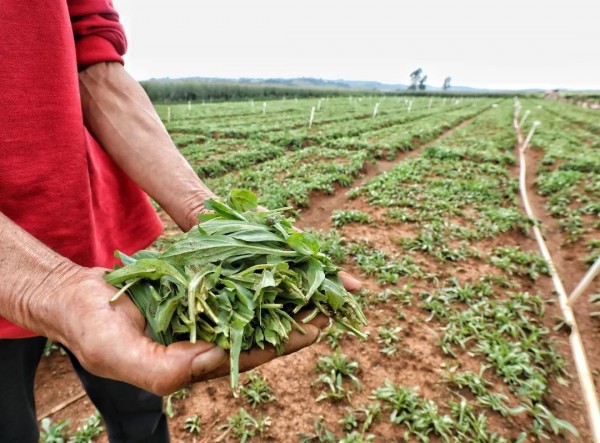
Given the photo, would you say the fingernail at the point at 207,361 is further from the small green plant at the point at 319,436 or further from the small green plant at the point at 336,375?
the small green plant at the point at 336,375

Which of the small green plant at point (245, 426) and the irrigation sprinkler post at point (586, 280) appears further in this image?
the irrigation sprinkler post at point (586, 280)

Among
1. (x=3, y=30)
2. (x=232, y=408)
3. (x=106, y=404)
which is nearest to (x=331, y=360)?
(x=232, y=408)

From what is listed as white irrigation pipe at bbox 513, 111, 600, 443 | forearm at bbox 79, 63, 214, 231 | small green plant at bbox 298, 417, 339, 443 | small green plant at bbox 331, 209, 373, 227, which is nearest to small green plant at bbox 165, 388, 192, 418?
small green plant at bbox 298, 417, 339, 443

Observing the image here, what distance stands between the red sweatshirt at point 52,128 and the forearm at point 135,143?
0.08m

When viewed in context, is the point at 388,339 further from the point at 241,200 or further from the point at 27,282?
the point at 27,282

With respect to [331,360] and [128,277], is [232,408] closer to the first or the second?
[331,360]

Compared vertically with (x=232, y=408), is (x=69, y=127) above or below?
above

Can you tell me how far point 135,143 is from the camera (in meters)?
1.69

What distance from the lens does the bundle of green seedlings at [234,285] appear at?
3.64 ft

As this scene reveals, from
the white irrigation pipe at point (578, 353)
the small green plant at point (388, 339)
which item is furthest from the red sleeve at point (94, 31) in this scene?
the white irrigation pipe at point (578, 353)

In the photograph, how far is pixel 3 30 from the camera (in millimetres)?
1193

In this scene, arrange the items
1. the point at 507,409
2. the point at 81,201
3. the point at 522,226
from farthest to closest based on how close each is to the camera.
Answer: the point at 522,226 → the point at 507,409 → the point at 81,201

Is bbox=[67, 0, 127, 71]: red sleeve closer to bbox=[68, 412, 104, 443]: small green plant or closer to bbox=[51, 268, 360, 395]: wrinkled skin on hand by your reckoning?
bbox=[51, 268, 360, 395]: wrinkled skin on hand

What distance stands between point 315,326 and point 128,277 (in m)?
0.69
